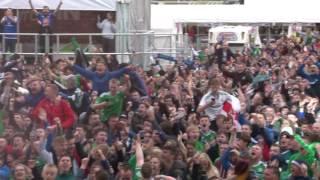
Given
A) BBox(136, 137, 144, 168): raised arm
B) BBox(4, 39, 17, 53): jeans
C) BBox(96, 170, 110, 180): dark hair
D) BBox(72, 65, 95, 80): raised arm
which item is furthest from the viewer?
BBox(4, 39, 17, 53): jeans

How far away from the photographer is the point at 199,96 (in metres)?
19.7

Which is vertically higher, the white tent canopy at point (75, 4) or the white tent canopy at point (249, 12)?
the white tent canopy at point (75, 4)

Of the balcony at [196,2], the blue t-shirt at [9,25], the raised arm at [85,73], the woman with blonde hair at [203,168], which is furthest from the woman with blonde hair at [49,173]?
the balcony at [196,2]

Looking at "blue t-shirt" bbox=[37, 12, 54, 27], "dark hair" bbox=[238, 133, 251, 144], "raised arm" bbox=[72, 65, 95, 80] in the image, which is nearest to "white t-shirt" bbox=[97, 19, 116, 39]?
"blue t-shirt" bbox=[37, 12, 54, 27]

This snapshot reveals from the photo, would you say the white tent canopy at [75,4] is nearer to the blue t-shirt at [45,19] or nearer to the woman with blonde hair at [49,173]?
the blue t-shirt at [45,19]

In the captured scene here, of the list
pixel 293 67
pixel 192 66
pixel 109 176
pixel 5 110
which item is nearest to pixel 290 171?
pixel 109 176

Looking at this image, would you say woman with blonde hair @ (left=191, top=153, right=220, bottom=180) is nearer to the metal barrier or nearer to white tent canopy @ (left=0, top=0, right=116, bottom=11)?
the metal barrier

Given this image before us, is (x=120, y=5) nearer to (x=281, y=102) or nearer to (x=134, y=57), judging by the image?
(x=134, y=57)

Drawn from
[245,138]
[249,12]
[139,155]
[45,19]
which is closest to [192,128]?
[245,138]

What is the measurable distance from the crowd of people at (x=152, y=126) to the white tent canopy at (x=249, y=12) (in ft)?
75.4

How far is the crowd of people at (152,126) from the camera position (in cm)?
1277

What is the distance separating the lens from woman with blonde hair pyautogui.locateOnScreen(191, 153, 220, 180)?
506 inches

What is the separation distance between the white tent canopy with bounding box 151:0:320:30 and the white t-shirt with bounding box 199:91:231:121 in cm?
2650

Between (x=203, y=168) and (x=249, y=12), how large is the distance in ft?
111
